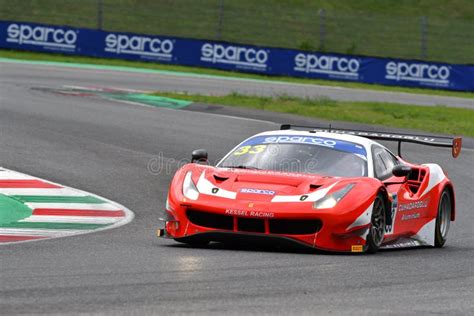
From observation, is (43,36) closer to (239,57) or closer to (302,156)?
(239,57)

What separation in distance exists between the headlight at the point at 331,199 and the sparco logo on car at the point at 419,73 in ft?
85.6

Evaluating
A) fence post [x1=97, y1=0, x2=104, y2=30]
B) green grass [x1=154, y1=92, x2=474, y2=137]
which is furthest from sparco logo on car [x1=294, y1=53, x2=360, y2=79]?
green grass [x1=154, y1=92, x2=474, y2=137]

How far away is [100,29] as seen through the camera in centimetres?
3634

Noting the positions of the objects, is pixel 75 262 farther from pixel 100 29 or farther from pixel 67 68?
pixel 100 29

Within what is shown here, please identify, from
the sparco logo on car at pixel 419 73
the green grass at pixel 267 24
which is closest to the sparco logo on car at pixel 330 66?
the sparco logo on car at pixel 419 73

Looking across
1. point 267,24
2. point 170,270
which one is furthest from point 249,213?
point 267,24

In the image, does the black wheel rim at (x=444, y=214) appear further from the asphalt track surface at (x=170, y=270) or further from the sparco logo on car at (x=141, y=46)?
the sparco logo on car at (x=141, y=46)

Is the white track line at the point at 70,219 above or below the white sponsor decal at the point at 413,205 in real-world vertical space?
below

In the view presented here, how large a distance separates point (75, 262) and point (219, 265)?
1055 mm

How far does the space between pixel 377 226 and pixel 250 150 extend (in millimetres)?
1591

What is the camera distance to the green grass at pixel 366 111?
23.3 m

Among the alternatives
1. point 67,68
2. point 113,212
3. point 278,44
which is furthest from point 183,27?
point 113,212

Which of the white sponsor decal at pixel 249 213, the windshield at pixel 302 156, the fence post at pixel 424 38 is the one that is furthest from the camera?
the fence post at pixel 424 38

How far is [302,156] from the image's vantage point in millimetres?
10391
